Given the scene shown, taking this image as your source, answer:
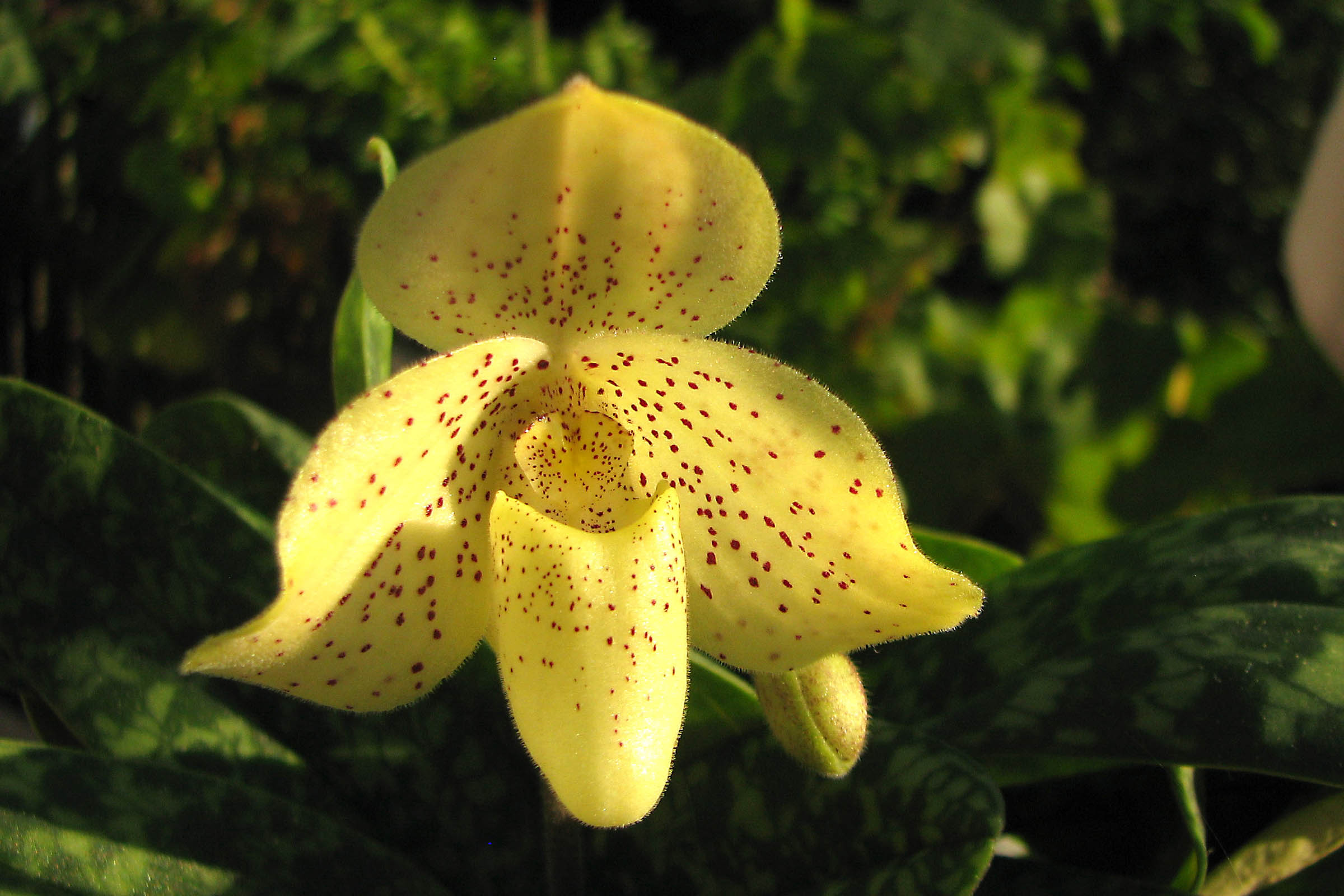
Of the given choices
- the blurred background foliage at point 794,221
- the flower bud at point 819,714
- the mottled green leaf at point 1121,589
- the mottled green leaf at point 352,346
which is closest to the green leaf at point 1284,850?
the mottled green leaf at point 1121,589

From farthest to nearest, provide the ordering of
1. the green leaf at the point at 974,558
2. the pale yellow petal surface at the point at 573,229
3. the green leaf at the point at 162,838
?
the green leaf at the point at 974,558, the green leaf at the point at 162,838, the pale yellow petal surface at the point at 573,229

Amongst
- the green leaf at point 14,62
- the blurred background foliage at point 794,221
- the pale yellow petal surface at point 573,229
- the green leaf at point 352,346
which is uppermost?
the pale yellow petal surface at point 573,229

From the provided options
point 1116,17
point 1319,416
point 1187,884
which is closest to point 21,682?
point 1187,884

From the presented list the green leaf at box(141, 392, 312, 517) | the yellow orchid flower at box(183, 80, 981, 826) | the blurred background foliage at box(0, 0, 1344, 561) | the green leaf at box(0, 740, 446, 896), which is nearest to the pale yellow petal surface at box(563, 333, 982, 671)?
the yellow orchid flower at box(183, 80, 981, 826)

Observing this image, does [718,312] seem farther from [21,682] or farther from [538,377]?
[21,682]

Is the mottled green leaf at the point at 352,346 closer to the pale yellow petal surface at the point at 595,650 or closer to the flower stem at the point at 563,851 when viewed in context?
the pale yellow petal surface at the point at 595,650

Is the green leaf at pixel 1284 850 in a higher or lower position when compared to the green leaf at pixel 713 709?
lower
